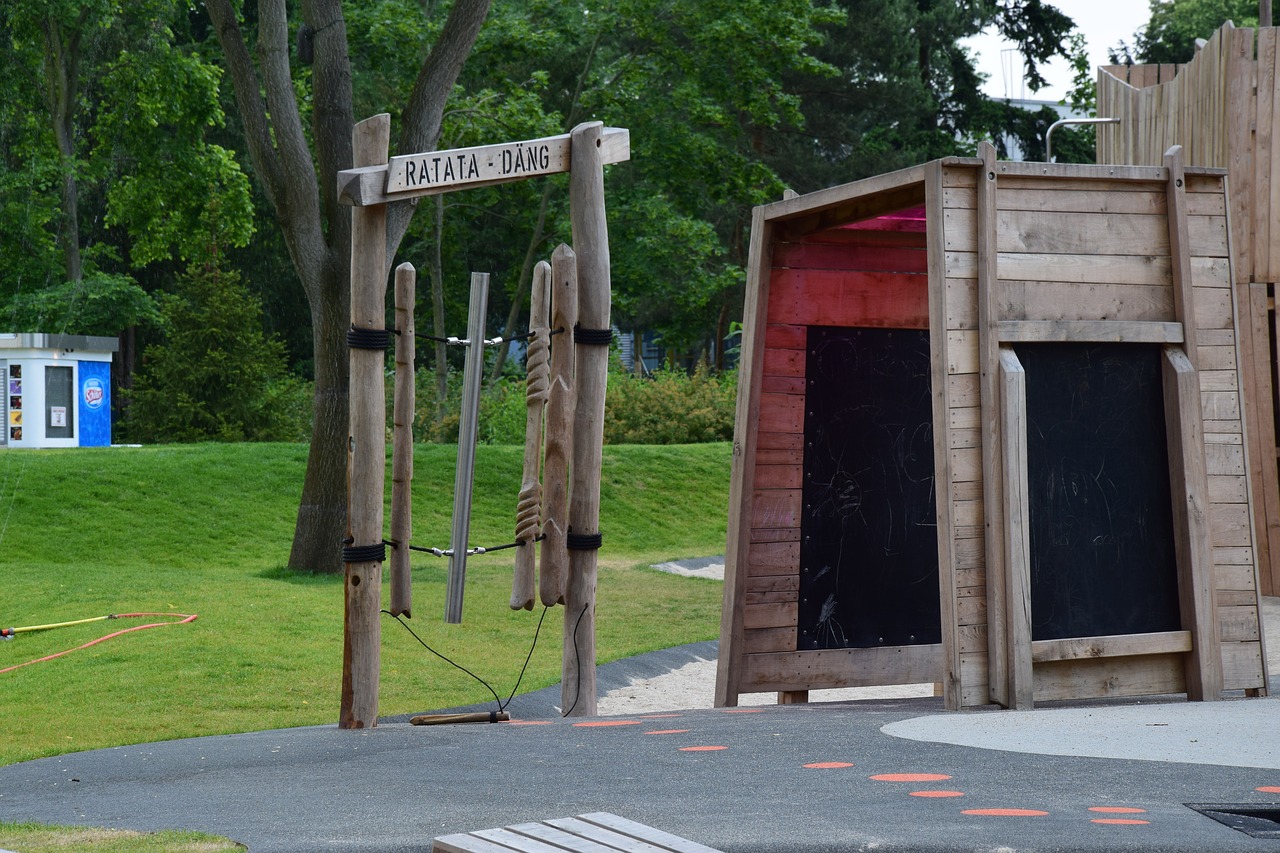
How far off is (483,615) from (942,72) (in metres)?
30.3

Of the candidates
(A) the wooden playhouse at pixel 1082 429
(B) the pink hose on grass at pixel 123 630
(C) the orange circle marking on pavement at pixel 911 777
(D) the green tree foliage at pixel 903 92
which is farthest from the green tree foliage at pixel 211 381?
(C) the orange circle marking on pavement at pixel 911 777

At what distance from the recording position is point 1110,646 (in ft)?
21.8

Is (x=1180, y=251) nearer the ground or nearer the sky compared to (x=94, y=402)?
nearer the ground

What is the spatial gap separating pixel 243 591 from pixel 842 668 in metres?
6.25

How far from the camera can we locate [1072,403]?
673cm

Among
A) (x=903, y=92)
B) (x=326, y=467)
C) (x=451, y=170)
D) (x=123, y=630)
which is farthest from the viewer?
(x=903, y=92)

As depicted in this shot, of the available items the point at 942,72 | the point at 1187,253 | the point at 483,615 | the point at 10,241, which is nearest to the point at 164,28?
the point at 10,241

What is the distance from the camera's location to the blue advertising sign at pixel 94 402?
2391cm

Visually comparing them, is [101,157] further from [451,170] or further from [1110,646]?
[1110,646]

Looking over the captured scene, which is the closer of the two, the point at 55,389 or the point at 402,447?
the point at 402,447

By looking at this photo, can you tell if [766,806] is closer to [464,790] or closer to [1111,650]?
[464,790]

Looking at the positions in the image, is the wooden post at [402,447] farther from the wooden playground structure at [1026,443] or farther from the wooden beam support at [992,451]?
the wooden beam support at [992,451]

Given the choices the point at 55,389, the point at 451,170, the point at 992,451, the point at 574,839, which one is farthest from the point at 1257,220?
the point at 55,389

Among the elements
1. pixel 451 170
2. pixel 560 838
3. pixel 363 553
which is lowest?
pixel 560 838
